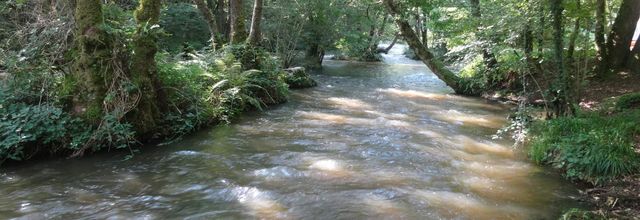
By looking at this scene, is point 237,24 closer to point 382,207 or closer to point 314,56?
point 382,207

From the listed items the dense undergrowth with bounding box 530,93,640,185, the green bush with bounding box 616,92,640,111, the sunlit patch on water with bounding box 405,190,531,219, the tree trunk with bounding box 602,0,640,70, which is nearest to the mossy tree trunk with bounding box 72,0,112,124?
the sunlit patch on water with bounding box 405,190,531,219

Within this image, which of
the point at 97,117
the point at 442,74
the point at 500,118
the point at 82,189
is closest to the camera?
the point at 82,189

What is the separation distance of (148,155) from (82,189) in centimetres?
152

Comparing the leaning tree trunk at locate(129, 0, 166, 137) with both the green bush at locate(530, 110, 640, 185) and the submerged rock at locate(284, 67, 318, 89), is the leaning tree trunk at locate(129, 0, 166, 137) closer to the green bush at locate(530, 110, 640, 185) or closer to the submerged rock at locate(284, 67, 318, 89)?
the green bush at locate(530, 110, 640, 185)

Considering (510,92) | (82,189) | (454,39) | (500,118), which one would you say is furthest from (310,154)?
(510,92)

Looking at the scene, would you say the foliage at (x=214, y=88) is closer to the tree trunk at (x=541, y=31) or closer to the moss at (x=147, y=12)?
the moss at (x=147, y=12)

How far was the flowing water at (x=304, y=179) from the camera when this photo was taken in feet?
16.9

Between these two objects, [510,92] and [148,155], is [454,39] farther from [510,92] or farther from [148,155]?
[148,155]

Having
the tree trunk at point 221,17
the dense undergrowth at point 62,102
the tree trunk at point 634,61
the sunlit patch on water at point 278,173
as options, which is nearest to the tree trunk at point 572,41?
the tree trunk at point 634,61

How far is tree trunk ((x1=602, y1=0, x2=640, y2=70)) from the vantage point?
12117 millimetres

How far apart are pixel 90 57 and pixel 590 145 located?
7.66 meters

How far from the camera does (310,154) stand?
7.32 m

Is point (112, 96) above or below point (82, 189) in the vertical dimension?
above

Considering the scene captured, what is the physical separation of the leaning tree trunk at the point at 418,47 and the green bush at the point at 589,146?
7094 millimetres
